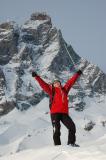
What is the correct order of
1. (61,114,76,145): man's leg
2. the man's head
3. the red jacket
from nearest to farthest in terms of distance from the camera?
(61,114,76,145): man's leg
the red jacket
the man's head

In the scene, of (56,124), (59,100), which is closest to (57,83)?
(59,100)

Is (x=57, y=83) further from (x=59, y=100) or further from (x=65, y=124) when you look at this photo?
(x=65, y=124)

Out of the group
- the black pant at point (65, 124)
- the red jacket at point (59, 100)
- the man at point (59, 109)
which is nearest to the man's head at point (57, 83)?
the man at point (59, 109)

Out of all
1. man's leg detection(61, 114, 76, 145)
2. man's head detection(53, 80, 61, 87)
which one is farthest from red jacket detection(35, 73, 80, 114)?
man's leg detection(61, 114, 76, 145)

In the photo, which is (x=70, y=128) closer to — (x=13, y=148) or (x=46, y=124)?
(x=13, y=148)

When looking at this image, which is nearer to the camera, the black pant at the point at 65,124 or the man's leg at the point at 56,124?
the black pant at the point at 65,124

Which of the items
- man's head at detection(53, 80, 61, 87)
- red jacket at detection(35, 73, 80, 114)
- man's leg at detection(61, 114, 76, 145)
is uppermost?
man's head at detection(53, 80, 61, 87)

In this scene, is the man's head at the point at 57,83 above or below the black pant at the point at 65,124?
above

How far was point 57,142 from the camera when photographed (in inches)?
540

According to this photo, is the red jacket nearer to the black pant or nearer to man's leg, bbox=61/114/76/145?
the black pant

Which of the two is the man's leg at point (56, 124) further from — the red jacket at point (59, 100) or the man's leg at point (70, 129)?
the man's leg at point (70, 129)

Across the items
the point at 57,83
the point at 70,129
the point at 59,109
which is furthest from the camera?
the point at 57,83

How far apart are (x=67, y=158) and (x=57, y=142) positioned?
3.06 m

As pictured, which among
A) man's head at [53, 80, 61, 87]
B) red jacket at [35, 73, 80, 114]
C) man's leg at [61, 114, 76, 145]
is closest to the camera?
man's leg at [61, 114, 76, 145]
